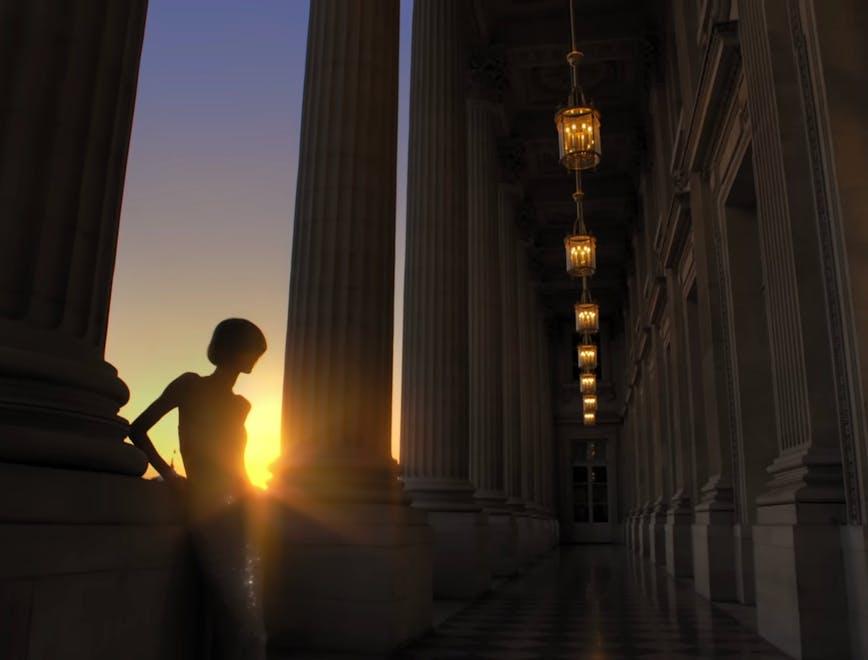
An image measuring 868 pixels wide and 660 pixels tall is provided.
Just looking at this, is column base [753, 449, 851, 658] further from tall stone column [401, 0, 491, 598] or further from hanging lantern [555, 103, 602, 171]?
tall stone column [401, 0, 491, 598]

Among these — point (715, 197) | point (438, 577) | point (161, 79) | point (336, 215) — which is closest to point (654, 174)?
point (715, 197)

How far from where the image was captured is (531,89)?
21812mm

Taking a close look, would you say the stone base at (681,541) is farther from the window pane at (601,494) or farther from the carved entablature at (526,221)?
the window pane at (601,494)

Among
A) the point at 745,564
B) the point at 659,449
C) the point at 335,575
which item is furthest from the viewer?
the point at 659,449

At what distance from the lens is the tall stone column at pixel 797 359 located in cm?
571

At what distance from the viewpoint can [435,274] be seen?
10.9 meters

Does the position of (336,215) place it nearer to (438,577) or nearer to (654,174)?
(438,577)

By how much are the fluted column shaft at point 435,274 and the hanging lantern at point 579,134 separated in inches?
94.1

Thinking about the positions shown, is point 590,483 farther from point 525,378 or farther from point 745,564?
point 745,564

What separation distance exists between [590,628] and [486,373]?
7.44 meters

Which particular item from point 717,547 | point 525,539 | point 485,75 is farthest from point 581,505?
point 717,547

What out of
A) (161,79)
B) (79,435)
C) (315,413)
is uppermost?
(161,79)

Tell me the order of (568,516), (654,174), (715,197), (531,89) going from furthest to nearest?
(568,516) < (531,89) < (654,174) < (715,197)

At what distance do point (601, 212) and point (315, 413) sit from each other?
23139 mm
